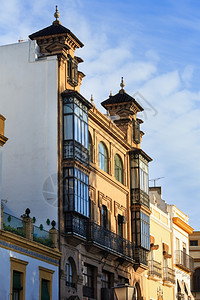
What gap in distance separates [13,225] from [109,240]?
965 cm

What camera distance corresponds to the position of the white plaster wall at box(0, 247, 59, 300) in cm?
2373

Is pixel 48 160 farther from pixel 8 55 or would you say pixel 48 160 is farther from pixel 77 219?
pixel 8 55

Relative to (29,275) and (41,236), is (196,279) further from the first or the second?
(29,275)

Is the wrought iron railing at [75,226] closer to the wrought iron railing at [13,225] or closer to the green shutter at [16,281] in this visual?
the wrought iron railing at [13,225]

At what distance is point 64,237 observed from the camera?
29.6 metres

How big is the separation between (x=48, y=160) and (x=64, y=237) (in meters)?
3.37

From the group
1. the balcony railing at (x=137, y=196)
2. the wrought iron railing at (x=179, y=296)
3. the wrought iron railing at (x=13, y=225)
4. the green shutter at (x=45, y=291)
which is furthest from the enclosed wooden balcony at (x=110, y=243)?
the wrought iron railing at (x=179, y=296)

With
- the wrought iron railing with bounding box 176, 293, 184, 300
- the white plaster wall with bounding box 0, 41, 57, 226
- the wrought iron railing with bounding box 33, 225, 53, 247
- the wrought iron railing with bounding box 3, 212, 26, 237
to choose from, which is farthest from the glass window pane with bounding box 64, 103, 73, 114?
the wrought iron railing with bounding box 176, 293, 184, 300

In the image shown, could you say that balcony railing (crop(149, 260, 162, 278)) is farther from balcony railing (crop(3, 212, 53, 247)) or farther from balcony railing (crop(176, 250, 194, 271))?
balcony railing (crop(3, 212, 53, 247))

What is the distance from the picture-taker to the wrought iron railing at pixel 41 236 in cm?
2740

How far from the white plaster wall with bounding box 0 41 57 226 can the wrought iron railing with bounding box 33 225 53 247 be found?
1.24 m

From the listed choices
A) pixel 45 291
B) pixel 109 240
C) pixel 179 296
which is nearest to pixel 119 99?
pixel 109 240

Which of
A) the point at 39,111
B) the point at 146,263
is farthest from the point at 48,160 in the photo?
the point at 146,263

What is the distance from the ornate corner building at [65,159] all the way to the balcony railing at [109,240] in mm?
48
